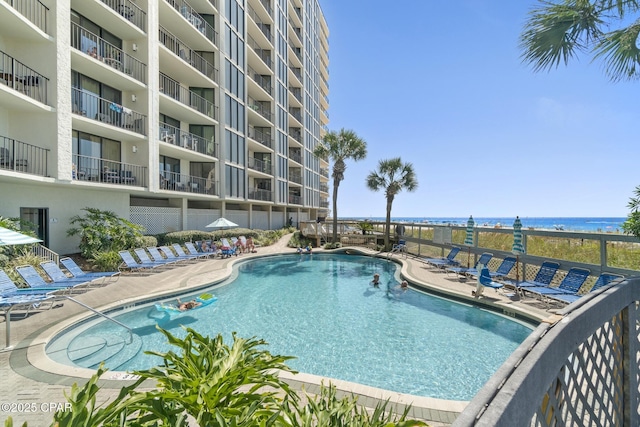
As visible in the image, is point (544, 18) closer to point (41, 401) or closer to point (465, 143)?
point (41, 401)

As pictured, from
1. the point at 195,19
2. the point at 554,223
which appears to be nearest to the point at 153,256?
the point at 195,19

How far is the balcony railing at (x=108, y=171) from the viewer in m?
12.8

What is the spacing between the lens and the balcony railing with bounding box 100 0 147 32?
1413cm

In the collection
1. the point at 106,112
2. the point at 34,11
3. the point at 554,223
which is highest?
the point at 34,11

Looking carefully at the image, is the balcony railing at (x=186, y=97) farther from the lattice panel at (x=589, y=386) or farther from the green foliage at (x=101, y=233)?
the lattice panel at (x=589, y=386)

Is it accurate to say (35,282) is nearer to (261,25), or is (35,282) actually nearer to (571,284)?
(571,284)

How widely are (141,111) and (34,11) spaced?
5.02 m

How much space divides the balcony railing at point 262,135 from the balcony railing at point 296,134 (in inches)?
243

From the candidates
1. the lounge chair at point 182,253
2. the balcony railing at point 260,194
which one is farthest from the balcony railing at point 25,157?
the balcony railing at point 260,194

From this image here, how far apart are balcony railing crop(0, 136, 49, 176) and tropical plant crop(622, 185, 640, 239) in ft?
55.8

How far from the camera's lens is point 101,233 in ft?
41.3

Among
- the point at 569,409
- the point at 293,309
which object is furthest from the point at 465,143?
the point at 569,409

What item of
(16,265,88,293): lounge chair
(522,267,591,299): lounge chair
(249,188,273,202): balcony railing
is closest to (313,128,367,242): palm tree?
(249,188,273,202): balcony railing

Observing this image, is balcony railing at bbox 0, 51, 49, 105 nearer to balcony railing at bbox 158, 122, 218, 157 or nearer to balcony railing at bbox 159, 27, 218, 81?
balcony railing at bbox 158, 122, 218, 157
